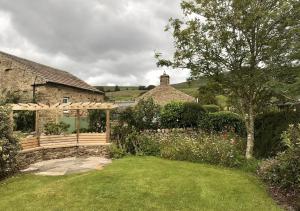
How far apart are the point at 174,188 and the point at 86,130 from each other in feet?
38.9

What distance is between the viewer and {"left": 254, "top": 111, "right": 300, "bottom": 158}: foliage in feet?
43.0

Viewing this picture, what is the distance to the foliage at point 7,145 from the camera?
12117mm

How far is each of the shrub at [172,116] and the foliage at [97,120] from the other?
3.65m

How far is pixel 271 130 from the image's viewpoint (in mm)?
14055

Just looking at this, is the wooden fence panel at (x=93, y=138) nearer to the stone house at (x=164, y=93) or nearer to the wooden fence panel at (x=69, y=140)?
the wooden fence panel at (x=69, y=140)

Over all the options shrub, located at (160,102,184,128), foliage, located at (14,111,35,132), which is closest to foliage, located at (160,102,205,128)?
shrub, located at (160,102,184,128)

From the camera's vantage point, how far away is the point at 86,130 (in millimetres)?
20953

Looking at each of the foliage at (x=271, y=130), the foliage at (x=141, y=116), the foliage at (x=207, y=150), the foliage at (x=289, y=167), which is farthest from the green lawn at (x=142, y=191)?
the foliage at (x=141, y=116)

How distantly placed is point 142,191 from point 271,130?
7014 millimetres

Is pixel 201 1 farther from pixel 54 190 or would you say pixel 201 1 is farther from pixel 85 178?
pixel 54 190

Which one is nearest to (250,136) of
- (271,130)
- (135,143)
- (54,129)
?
(271,130)

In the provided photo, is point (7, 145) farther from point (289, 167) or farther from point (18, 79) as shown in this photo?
point (18, 79)

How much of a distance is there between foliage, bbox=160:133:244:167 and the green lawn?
1.12 m

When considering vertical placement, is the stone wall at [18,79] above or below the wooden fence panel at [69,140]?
above
